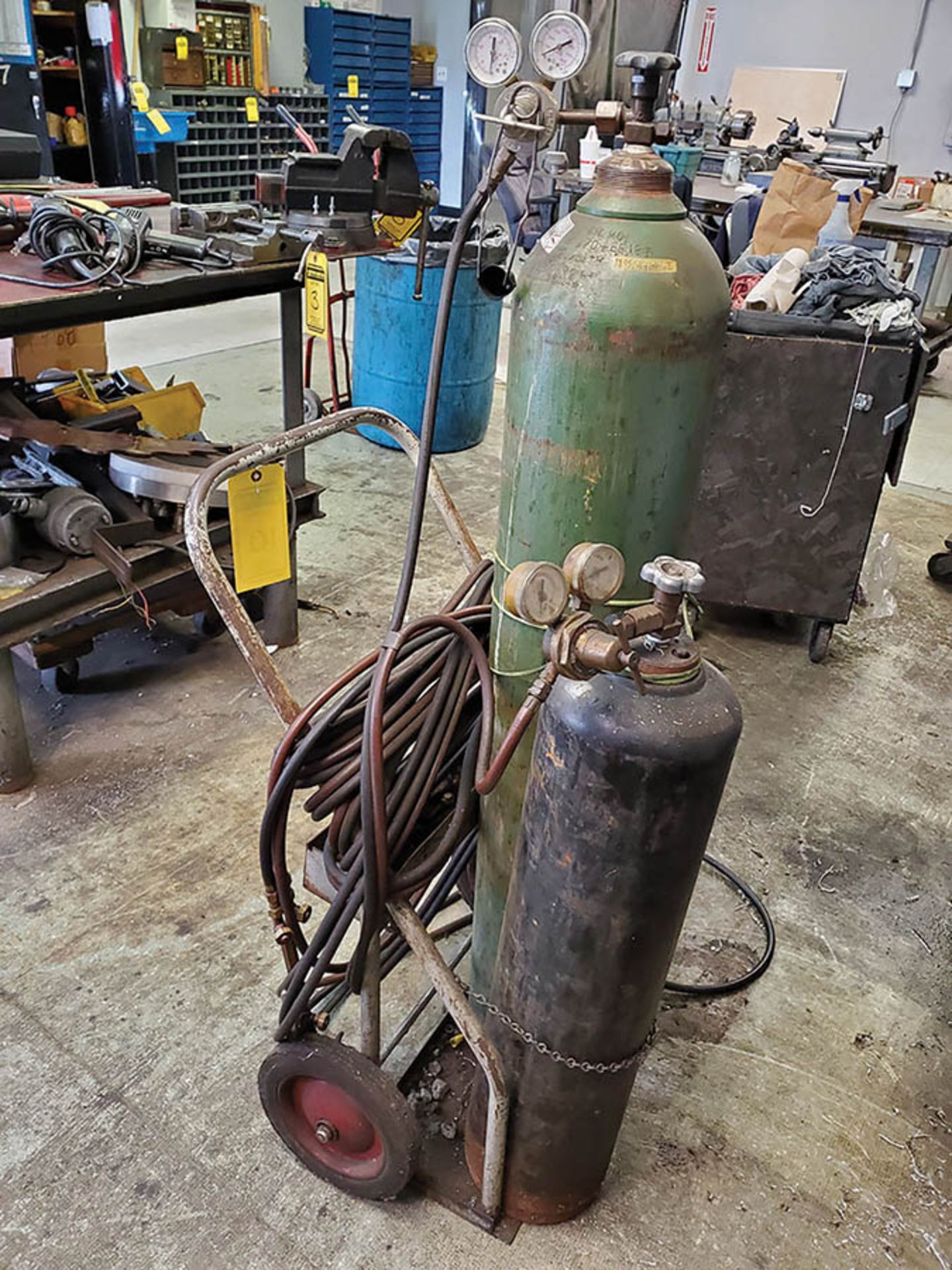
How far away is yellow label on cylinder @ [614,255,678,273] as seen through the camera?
0.92 m

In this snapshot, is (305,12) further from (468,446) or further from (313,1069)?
(313,1069)

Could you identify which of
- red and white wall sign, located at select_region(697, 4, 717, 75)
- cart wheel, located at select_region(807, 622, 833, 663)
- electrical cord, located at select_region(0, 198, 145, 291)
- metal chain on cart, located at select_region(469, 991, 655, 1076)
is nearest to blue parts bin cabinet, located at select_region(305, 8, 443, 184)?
red and white wall sign, located at select_region(697, 4, 717, 75)

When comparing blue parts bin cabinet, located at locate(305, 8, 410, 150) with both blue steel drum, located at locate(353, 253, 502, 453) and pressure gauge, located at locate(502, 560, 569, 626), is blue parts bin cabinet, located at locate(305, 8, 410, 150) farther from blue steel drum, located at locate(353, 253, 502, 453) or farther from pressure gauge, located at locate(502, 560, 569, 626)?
pressure gauge, located at locate(502, 560, 569, 626)

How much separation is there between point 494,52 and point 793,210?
8.41 ft

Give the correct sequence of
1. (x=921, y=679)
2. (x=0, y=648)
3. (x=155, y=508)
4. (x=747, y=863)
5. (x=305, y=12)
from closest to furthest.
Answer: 1. (x=0, y=648)
2. (x=747, y=863)
3. (x=155, y=508)
4. (x=921, y=679)
5. (x=305, y=12)

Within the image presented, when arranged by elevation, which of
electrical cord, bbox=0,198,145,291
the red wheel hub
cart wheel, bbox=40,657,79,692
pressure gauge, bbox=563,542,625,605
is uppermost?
electrical cord, bbox=0,198,145,291

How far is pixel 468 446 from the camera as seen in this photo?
3871mm

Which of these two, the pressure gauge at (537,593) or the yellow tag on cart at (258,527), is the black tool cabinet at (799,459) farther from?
the pressure gauge at (537,593)

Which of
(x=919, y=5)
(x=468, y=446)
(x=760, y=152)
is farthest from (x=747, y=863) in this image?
(x=919, y=5)

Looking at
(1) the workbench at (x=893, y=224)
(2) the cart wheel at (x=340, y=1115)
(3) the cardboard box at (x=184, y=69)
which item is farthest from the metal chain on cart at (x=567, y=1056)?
(3) the cardboard box at (x=184, y=69)

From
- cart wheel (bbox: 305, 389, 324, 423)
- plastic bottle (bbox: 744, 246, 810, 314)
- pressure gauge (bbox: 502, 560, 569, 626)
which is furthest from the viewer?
cart wheel (bbox: 305, 389, 324, 423)

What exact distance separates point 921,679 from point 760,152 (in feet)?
13.0

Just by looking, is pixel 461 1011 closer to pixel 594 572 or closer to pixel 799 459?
pixel 594 572

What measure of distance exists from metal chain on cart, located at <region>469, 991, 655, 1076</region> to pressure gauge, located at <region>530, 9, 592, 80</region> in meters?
1.20
